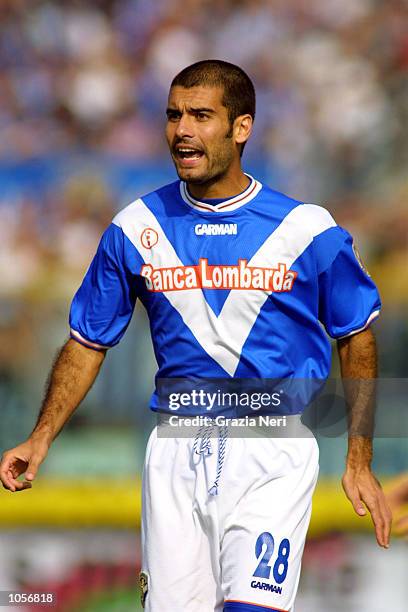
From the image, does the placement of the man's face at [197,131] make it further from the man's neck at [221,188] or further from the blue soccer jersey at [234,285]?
the blue soccer jersey at [234,285]

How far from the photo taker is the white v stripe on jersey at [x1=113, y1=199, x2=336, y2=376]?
150 inches

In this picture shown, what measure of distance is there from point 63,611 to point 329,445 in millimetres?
1771

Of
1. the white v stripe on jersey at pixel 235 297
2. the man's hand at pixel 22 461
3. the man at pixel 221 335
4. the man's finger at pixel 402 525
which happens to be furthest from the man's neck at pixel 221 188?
the man's finger at pixel 402 525

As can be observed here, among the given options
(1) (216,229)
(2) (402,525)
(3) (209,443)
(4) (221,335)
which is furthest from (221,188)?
(2) (402,525)

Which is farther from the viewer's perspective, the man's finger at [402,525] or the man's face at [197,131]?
the man's finger at [402,525]

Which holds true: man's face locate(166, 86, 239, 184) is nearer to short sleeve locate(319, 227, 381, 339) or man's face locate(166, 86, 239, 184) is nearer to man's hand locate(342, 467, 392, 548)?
short sleeve locate(319, 227, 381, 339)

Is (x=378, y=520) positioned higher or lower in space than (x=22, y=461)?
lower

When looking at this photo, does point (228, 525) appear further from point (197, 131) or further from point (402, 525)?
point (402, 525)

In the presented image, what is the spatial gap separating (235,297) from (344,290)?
413mm

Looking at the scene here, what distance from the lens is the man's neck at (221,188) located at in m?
3.96

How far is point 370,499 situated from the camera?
374cm

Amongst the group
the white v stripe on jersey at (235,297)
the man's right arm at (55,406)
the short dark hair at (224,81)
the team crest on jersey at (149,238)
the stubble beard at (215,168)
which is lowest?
the man's right arm at (55,406)

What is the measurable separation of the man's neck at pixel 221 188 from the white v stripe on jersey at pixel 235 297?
22cm

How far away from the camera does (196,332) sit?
383cm
